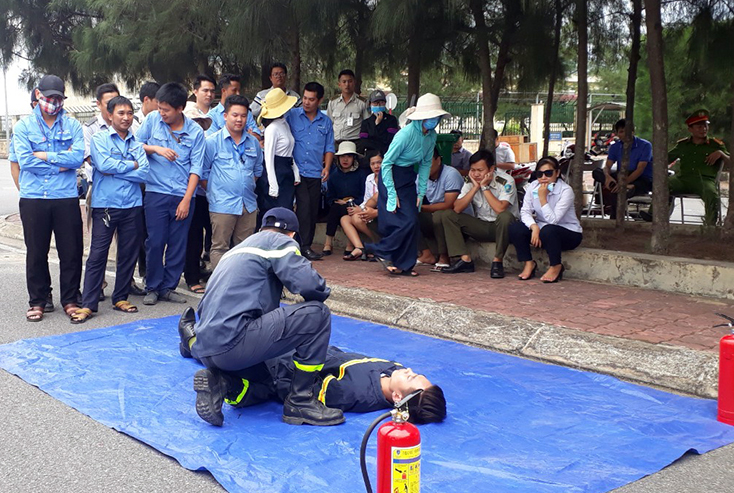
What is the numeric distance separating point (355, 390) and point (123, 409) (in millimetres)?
1352

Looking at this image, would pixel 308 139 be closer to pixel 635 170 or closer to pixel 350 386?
pixel 350 386

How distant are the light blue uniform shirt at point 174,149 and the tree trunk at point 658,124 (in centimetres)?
431

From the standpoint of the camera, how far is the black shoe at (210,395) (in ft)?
14.9

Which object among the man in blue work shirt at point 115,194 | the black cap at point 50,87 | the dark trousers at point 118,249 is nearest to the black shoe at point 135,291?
the dark trousers at point 118,249

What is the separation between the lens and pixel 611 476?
12.9ft

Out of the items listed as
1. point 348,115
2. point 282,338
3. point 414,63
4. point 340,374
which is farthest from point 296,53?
point 282,338

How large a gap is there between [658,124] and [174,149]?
456 cm

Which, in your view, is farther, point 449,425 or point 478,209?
point 478,209

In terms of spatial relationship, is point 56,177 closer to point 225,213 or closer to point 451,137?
point 225,213

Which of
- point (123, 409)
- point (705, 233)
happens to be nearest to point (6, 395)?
point (123, 409)

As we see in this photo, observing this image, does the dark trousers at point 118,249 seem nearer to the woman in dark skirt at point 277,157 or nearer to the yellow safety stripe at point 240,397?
the woman in dark skirt at point 277,157

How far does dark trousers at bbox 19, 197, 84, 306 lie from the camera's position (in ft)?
23.0

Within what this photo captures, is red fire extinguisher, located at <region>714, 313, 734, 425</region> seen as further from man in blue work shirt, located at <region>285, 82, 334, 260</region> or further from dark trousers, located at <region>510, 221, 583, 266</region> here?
man in blue work shirt, located at <region>285, 82, 334, 260</region>

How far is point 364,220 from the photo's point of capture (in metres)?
9.44
